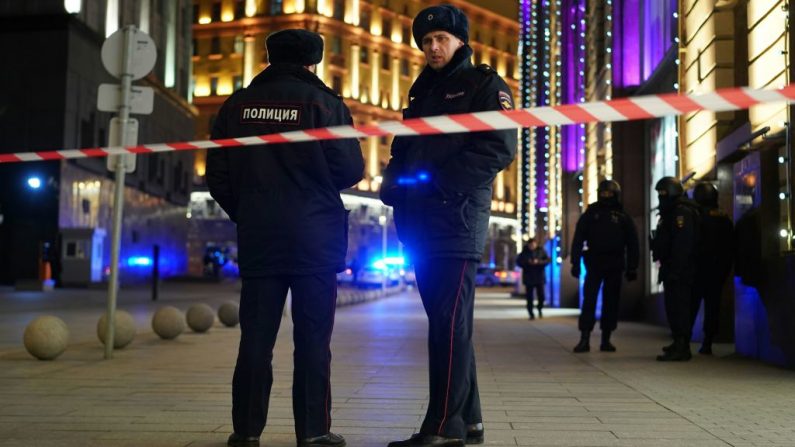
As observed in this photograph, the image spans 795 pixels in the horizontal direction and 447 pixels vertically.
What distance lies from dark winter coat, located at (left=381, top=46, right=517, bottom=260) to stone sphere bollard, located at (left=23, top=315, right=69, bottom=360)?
5.37 metres

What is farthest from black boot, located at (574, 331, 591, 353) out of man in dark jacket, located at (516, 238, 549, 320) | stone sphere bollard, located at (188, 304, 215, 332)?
man in dark jacket, located at (516, 238, 549, 320)

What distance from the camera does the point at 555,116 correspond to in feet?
13.2

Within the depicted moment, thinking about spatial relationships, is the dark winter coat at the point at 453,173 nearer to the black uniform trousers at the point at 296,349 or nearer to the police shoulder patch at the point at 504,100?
the police shoulder patch at the point at 504,100

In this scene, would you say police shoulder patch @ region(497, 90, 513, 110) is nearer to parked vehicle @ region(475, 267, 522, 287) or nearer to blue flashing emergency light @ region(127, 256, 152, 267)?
blue flashing emergency light @ region(127, 256, 152, 267)

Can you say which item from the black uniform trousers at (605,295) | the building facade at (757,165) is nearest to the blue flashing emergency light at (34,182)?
the building facade at (757,165)

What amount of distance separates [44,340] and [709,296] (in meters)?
6.82

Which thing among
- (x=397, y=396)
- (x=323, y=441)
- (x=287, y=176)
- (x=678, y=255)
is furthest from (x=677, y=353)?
(x=287, y=176)

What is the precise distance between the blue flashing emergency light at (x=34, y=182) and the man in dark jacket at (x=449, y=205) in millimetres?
37617

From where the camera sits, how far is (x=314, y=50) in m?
4.86

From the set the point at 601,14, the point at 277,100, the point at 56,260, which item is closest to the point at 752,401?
the point at 277,100

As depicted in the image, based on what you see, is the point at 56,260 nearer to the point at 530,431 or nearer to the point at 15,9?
the point at 15,9

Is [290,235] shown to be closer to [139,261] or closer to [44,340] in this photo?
[44,340]

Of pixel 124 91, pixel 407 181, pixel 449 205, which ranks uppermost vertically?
pixel 124 91

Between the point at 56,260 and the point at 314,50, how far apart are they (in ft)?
115
